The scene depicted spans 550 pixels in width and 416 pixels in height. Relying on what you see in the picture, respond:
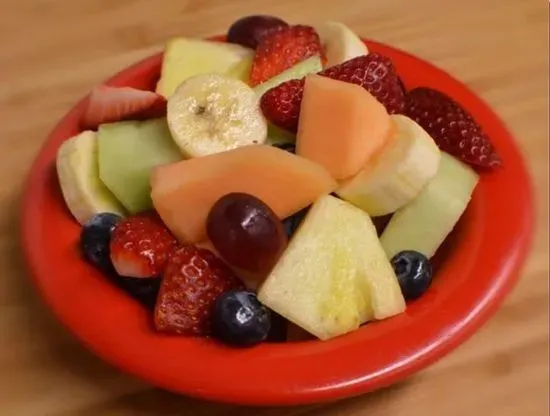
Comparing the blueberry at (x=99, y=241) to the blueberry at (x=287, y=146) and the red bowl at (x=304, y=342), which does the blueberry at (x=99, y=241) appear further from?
the blueberry at (x=287, y=146)

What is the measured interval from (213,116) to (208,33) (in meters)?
0.48

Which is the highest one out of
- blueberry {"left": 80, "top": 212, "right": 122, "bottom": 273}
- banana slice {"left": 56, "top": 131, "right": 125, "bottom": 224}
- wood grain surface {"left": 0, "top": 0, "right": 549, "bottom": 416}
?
banana slice {"left": 56, "top": 131, "right": 125, "bottom": 224}

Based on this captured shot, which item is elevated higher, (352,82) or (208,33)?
(352,82)

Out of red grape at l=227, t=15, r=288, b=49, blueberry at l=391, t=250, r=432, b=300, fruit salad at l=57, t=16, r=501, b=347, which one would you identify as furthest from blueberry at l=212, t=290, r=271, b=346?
red grape at l=227, t=15, r=288, b=49

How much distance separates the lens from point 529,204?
0.97 m

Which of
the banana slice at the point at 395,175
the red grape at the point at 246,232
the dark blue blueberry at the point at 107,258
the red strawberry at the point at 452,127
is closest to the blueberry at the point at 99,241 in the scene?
the dark blue blueberry at the point at 107,258

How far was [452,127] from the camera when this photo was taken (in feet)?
3.26

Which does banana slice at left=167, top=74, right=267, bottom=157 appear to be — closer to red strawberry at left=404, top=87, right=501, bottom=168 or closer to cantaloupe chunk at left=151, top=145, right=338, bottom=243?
cantaloupe chunk at left=151, top=145, right=338, bottom=243

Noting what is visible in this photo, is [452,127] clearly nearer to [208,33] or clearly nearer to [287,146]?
[287,146]

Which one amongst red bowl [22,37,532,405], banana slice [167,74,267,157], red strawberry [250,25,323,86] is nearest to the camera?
red bowl [22,37,532,405]

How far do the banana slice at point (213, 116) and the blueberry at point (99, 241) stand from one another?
0.10 metres

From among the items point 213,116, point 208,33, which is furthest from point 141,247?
point 208,33

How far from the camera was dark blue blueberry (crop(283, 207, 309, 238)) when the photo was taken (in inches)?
35.9

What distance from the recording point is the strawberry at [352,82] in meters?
0.96
